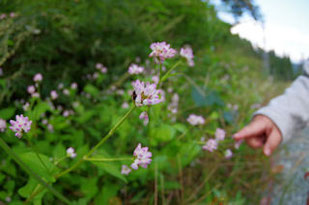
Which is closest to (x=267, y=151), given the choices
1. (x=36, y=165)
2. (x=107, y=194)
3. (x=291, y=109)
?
(x=291, y=109)

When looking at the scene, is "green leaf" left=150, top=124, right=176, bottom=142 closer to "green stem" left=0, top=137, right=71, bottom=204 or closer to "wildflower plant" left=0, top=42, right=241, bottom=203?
"wildflower plant" left=0, top=42, right=241, bottom=203

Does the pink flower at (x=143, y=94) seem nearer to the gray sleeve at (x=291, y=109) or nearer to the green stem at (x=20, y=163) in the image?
the green stem at (x=20, y=163)

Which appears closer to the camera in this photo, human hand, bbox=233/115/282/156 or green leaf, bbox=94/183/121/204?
green leaf, bbox=94/183/121/204

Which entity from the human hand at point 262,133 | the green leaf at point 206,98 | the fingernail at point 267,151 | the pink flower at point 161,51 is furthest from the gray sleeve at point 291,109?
the pink flower at point 161,51

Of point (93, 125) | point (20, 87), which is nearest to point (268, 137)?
point (93, 125)

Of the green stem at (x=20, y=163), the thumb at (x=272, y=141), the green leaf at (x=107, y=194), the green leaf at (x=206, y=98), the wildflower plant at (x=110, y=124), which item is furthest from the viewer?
the green leaf at (x=206, y=98)

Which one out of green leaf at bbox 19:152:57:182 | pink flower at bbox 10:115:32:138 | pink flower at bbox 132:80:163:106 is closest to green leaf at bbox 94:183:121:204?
green leaf at bbox 19:152:57:182

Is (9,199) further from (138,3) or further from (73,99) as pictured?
(138,3)

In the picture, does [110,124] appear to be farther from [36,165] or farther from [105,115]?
[36,165]
